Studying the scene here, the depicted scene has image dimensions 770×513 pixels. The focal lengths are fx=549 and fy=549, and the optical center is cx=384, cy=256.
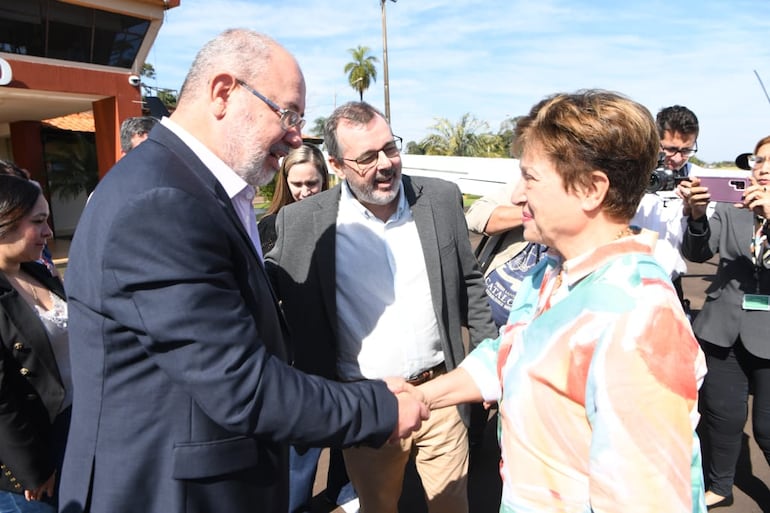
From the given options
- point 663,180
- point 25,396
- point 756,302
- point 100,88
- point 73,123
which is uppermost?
point 100,88

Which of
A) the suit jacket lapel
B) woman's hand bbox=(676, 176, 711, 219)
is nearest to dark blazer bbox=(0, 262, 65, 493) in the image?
the suit jacket lapel

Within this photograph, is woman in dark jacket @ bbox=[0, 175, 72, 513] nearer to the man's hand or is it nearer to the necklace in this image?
the necklace

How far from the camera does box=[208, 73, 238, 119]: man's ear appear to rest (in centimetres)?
157

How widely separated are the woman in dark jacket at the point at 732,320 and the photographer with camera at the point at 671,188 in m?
0.08

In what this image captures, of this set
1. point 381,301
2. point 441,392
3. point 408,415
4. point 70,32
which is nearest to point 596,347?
point 408,415

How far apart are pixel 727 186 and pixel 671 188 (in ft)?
0.78

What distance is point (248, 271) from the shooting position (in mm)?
1486

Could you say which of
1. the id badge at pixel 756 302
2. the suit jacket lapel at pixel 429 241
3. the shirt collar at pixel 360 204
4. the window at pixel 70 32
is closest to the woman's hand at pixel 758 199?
the id badge at pixel 756 302

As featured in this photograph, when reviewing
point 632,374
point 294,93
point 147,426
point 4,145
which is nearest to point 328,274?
point 294,93

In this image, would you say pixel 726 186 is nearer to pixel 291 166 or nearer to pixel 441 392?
pixel 441 392

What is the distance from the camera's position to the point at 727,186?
8.63 feet

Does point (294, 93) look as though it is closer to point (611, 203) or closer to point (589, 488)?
point (611, 203)

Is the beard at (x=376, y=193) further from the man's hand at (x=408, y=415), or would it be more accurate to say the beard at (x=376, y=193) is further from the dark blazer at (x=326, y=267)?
the man's hand at (x=408, y=415)

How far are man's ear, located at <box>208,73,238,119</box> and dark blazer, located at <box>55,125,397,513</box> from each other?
153mm
